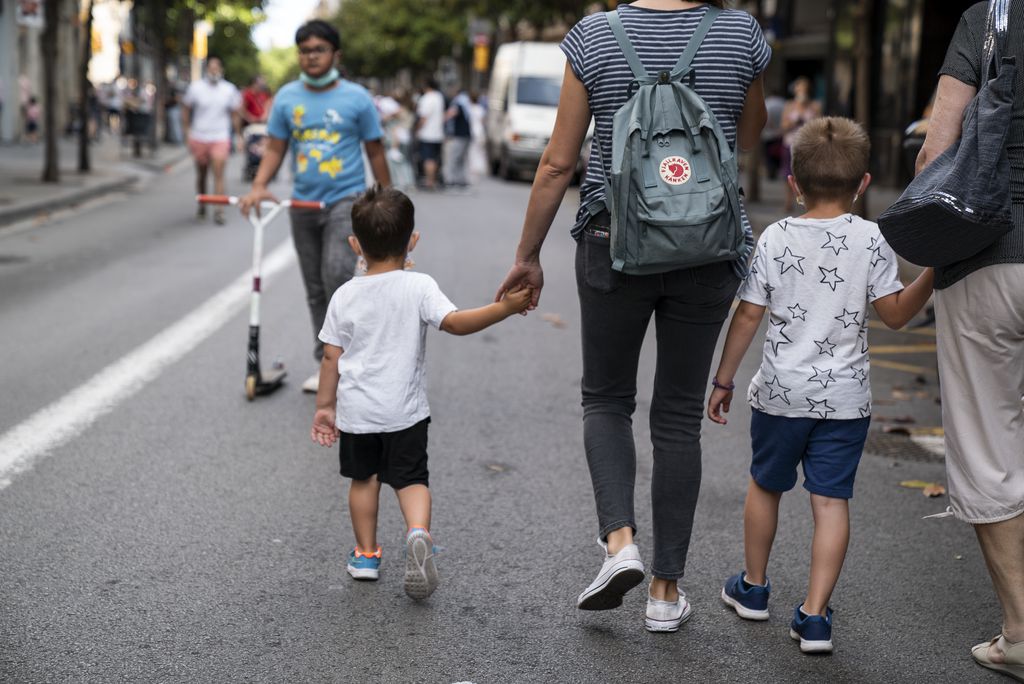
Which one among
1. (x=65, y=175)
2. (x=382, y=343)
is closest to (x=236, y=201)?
(x=382, y=343)

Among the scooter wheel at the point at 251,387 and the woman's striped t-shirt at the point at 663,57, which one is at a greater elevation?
the woman's striped t-shirt at the point at 663,57

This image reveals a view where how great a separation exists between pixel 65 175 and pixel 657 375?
20237 mm

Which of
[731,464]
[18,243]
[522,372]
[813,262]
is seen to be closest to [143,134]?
[18,243]

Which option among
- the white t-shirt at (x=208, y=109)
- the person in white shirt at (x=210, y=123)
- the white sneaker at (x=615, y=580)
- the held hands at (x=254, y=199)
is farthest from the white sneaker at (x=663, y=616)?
the white t-shirt at (x=208, y=109)

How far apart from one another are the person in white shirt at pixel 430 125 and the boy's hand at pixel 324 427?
1996 centimetres

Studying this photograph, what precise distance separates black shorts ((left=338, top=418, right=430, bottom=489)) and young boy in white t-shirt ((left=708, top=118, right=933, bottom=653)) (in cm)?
95

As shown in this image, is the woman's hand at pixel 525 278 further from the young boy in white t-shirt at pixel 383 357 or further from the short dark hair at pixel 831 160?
the short dark hair at pixel 831 160

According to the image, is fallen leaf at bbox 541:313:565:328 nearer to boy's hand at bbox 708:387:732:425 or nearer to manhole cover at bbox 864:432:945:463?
manhole cover at bbox 864:432:945:463

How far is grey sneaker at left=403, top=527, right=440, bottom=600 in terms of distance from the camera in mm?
3891

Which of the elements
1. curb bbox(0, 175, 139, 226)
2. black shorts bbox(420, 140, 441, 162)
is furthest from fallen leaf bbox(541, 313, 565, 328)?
black shorts bbox(420, 140, 441, 162)

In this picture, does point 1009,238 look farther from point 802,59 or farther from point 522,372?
point 802,59

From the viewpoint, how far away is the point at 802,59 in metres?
36.4

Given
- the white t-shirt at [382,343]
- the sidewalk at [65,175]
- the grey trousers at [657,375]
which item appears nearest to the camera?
the grey trousers at [657,375]

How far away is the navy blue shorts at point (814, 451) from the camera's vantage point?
149 inches
